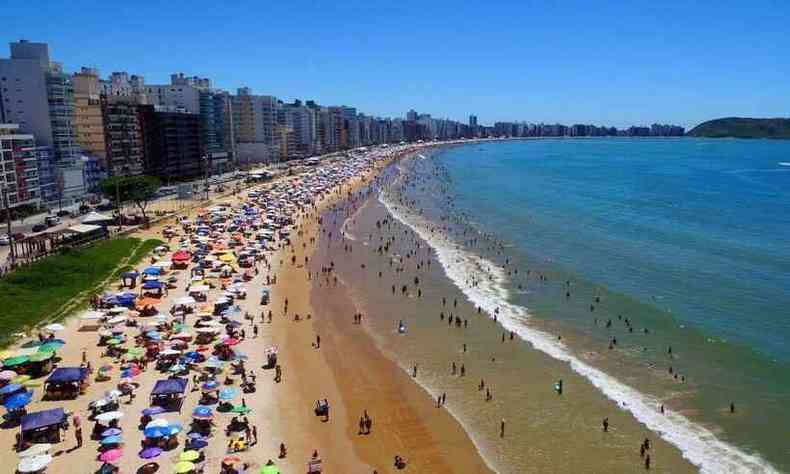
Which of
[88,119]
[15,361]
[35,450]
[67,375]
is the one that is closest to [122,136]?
[88,119]

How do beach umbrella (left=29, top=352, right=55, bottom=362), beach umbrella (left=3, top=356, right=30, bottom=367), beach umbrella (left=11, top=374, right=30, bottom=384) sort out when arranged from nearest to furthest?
beach umbrella (left=11, top=374, right=30, bottom=384), beach umbrella (left=3, top=356, right=30, bottom=367), beach umbrella (left=29, top=352, right=55, bottom=362)

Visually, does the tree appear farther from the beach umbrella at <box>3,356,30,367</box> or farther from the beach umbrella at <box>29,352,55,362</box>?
the beach umbrella at <box>3,356,30,367</box>

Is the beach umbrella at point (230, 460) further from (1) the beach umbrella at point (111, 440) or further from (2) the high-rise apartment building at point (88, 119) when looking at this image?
(2) the high-rise apartment building at point (88, 119)

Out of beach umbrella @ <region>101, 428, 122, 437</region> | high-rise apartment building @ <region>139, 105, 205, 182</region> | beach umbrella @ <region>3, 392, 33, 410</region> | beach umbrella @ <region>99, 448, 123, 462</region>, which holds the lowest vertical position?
beach umbrella @ <region>99, 448, 123, 462</region>

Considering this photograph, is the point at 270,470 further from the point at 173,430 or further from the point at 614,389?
the point at 614,389

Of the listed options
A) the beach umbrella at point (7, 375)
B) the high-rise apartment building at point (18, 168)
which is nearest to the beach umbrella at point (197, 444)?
the beach umbrella at point (7, 375)

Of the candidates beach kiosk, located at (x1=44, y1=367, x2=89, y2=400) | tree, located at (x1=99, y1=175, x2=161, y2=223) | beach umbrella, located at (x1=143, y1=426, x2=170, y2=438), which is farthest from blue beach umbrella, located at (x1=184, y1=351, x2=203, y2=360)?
tree, located at (x1=99, y1=175, x2=161, y2=223)
